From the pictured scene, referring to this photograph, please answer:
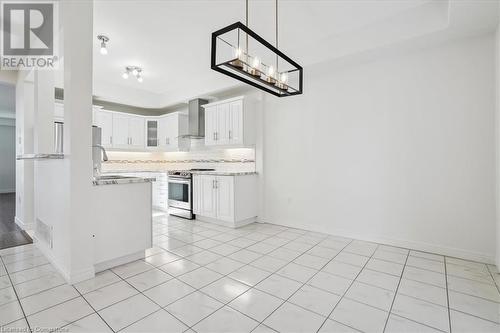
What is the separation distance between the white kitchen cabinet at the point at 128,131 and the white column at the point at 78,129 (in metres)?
3.84

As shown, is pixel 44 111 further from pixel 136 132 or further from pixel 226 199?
pixel 136 132

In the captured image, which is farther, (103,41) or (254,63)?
(103,41)

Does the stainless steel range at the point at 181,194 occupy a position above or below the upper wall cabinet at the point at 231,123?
below

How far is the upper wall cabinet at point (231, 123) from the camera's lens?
4473 mm

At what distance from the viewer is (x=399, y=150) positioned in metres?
3.22

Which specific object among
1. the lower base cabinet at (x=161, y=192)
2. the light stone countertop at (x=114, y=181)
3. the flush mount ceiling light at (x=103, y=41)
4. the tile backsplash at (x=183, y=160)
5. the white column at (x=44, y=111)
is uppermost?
the flush mount ceiling light at (x=103, y=41)

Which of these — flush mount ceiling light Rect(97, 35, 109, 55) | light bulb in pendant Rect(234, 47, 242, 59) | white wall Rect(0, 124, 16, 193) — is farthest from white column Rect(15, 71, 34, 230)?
white wall Rect(0, 124, 16, 193)

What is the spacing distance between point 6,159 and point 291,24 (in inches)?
447

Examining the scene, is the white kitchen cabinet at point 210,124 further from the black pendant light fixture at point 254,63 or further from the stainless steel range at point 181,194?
the black pendant light fixture at point 254,63

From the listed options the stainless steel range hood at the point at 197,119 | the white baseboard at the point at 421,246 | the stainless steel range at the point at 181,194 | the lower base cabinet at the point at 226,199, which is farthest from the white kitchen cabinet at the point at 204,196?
the white baseboard at the point at 421,246

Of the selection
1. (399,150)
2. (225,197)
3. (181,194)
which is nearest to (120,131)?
(181,194)

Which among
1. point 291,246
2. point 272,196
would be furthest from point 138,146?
point 291,246

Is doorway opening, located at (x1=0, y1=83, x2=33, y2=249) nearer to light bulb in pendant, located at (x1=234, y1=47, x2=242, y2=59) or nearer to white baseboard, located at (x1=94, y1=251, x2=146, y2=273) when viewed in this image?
white baseboard, located at (x1=94, y1=251, x2=146, y2=273)

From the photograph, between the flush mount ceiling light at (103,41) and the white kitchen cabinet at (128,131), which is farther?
the white kitchen cabinet at (128,131)
